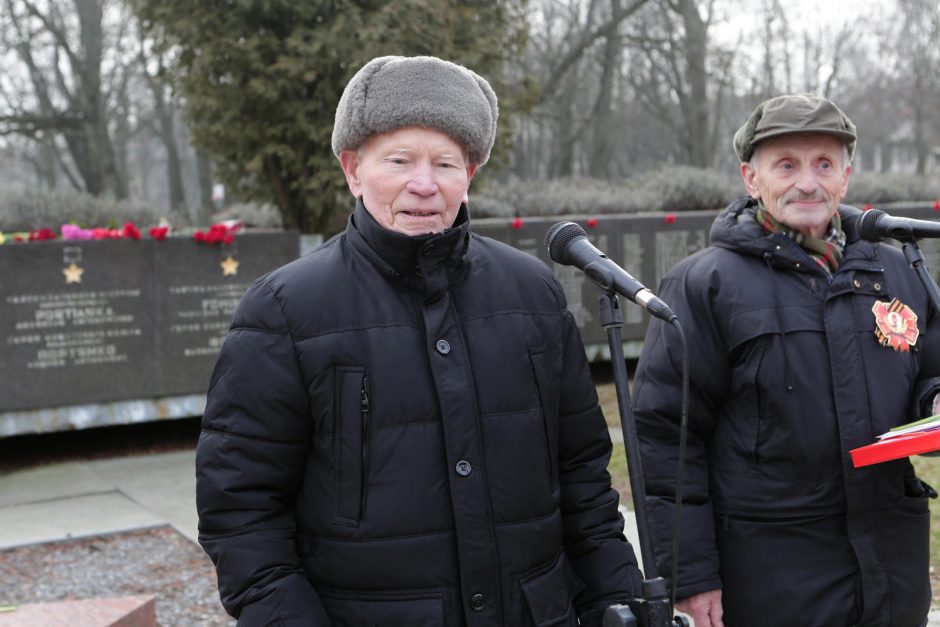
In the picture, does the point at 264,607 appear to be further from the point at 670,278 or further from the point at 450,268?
the point at 670,278

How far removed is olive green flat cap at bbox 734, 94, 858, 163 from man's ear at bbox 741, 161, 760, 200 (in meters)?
0.07

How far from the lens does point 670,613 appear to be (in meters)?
1.66

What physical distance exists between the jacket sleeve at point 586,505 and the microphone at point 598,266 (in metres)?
0.22

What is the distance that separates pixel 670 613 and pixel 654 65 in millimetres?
27927

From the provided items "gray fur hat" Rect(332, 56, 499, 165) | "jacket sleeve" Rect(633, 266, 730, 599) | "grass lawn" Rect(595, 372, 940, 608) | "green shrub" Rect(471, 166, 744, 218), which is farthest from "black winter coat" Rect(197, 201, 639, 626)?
"green shrub" Rect(471, 166, 744, 218)

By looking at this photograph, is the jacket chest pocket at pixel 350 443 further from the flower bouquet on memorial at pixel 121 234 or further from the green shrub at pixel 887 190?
the green shrub at pixel 887 190

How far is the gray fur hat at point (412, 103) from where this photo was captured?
187 centimetres

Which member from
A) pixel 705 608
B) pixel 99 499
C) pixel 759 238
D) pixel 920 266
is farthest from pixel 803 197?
pixel 99 499

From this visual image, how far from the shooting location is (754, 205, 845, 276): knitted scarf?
8.18ft

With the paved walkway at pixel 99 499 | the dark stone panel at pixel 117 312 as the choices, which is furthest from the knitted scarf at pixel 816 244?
the dark stone panel at pixel 117 312

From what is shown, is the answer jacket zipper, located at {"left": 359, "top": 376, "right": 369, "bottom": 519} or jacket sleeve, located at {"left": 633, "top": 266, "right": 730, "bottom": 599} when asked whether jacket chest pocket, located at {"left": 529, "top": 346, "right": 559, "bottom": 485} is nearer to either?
jacket zipper, located at {"left": 359, "top": 376, "right": 369, "bottom": 519}

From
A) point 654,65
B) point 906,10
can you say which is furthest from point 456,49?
point 906,10

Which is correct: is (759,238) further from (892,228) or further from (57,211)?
(57,211)

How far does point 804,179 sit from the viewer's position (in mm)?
2498
